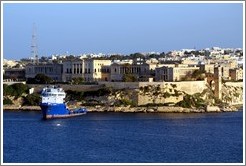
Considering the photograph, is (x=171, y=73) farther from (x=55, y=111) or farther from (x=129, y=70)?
(x=55, y=111)

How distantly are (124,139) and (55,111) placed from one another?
429cm

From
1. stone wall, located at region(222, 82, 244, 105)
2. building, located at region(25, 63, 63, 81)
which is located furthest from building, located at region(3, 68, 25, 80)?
stone wall, located at region(222, 82, 244, 105)

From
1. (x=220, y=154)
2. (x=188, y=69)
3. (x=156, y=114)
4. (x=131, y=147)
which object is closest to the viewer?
(x=220, y=154)

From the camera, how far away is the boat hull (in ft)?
47.6

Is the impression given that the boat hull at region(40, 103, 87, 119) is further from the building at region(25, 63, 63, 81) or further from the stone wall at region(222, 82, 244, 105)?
the building at region(25, 63, 63, 81)

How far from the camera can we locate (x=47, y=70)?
2059cm

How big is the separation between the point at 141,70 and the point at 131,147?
32.5 feet

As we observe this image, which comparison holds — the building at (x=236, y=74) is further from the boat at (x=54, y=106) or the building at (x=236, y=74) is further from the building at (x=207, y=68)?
the boat at (x=54, y=106)

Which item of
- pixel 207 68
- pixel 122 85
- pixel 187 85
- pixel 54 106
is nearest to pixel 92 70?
pixel 122 85

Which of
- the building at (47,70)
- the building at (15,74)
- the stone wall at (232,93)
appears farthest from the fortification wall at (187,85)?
the building at (15,74)

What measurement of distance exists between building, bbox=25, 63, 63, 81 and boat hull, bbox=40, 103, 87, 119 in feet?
16.7

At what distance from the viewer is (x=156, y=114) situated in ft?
50.7

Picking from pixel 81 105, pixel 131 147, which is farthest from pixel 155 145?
pixel 81 105

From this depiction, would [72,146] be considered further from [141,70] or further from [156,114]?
[141,70]
